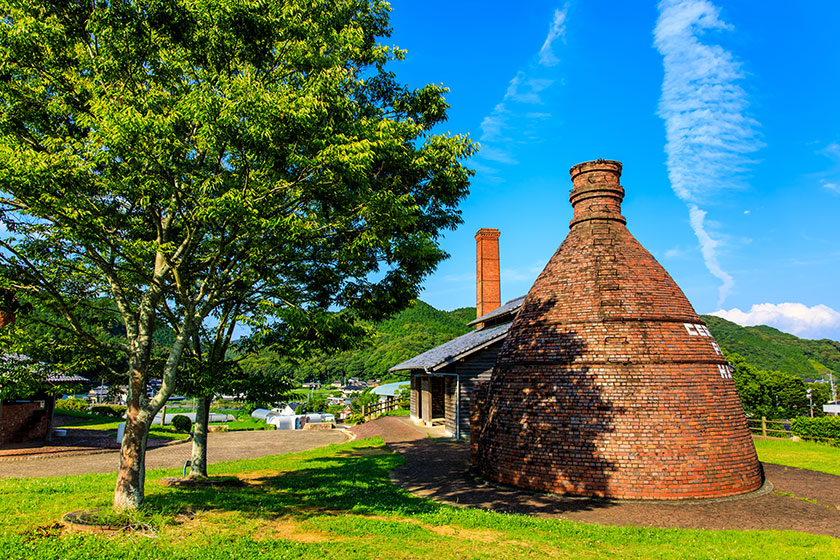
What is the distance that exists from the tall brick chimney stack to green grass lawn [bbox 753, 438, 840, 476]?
1472cm

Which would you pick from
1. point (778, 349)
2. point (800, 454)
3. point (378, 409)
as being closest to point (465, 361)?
point (800, 454)

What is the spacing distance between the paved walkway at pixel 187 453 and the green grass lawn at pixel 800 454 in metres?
17.4

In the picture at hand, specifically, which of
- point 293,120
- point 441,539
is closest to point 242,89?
point 293,120

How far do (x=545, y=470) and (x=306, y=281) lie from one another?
6.82 m

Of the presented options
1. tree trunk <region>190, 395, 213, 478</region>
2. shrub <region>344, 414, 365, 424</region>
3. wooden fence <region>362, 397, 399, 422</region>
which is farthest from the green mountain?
tree trunk <region>190, 395, 213, 478</region>

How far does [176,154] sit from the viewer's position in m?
7.06

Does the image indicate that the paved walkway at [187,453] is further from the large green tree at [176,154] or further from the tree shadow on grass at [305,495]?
the large green tree at [176,154]

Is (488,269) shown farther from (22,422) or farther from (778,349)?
(778,349)

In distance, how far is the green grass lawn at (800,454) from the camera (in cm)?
1463

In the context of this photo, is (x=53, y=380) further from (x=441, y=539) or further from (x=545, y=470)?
(x=545, y=470)

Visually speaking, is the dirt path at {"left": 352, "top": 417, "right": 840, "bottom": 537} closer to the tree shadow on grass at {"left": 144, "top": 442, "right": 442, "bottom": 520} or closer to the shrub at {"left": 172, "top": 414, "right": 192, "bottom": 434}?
the tree shadow on grass at {"left": 144, "top": 442, "right": 442, "bottom": 520}

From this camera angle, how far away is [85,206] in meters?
6.99

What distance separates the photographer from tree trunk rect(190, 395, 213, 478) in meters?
12.0

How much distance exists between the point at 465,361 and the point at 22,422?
61.9 feet
